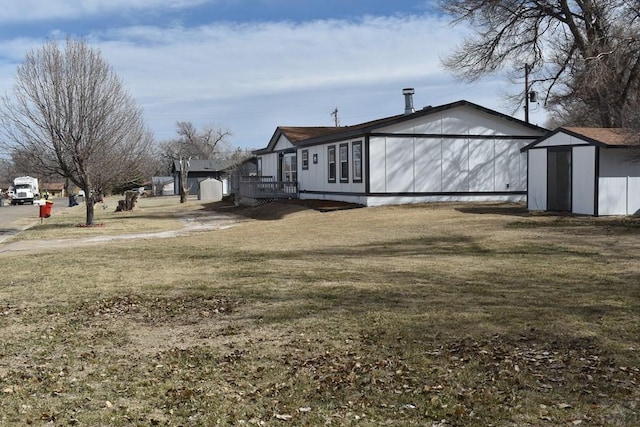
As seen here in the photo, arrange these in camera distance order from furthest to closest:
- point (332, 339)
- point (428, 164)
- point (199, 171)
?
point (199, 171) < point (428, 164) < point (332, 339)

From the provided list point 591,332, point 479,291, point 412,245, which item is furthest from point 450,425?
point 412,245

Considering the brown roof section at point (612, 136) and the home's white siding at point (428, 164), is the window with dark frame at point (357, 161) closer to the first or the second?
the home's white siding at point (428, 164)

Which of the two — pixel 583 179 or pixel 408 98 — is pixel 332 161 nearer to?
pixel 408 98

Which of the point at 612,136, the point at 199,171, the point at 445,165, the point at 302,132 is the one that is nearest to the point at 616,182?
the point at 612,136

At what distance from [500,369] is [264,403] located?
2.06 meters

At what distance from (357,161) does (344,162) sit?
1.24 m

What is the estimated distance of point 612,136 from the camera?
18.2 meters

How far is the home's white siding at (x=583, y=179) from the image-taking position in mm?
18016

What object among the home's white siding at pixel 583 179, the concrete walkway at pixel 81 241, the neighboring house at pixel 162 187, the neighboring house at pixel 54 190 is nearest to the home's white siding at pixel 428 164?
the home's white siding at pixel 583 179

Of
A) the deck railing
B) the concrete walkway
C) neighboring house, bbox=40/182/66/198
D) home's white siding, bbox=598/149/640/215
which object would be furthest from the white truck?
home's white siding, bbox=598/149/640/215

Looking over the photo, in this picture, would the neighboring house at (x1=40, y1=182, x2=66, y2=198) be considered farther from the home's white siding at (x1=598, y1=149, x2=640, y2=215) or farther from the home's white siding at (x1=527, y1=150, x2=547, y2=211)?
the home's white siding at (x1=598, y1=149, x2=640, y2=215)

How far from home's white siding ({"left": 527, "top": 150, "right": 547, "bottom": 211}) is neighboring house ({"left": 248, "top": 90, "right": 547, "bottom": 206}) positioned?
5.15 meters

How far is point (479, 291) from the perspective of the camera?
8523 mm

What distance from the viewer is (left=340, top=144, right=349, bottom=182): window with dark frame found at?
26469 millimetres
